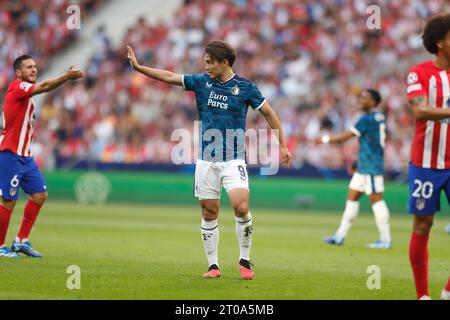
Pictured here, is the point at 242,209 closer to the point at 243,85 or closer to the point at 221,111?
the point at 221,111

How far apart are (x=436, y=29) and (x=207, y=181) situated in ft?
11.8

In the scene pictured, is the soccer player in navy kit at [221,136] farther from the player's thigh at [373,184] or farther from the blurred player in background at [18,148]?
the player's thigh at [373,184]

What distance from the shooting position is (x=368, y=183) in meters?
16.3

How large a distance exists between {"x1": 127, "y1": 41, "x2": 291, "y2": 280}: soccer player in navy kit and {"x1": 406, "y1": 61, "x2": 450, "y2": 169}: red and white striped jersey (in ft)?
8.04

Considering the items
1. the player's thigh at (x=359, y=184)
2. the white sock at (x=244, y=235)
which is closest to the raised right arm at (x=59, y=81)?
the white sock at (x=244, y=235)

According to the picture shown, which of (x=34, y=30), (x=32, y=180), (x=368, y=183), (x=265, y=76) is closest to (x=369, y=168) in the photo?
(x=368, y=183)

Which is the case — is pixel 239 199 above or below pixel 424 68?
below

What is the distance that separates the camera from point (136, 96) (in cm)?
3175

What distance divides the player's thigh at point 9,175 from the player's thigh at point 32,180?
20 cm

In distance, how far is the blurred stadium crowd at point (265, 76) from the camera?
27844 mm

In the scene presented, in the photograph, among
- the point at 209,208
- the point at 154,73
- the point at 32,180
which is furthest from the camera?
the point at 32,180

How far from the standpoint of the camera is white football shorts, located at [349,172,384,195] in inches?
640

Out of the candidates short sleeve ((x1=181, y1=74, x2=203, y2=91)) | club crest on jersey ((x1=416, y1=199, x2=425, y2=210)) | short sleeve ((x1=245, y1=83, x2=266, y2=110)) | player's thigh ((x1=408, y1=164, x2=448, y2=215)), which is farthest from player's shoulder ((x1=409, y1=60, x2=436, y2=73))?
short sleeve ((x1=181, y1=74, x2=203, y2=91))
